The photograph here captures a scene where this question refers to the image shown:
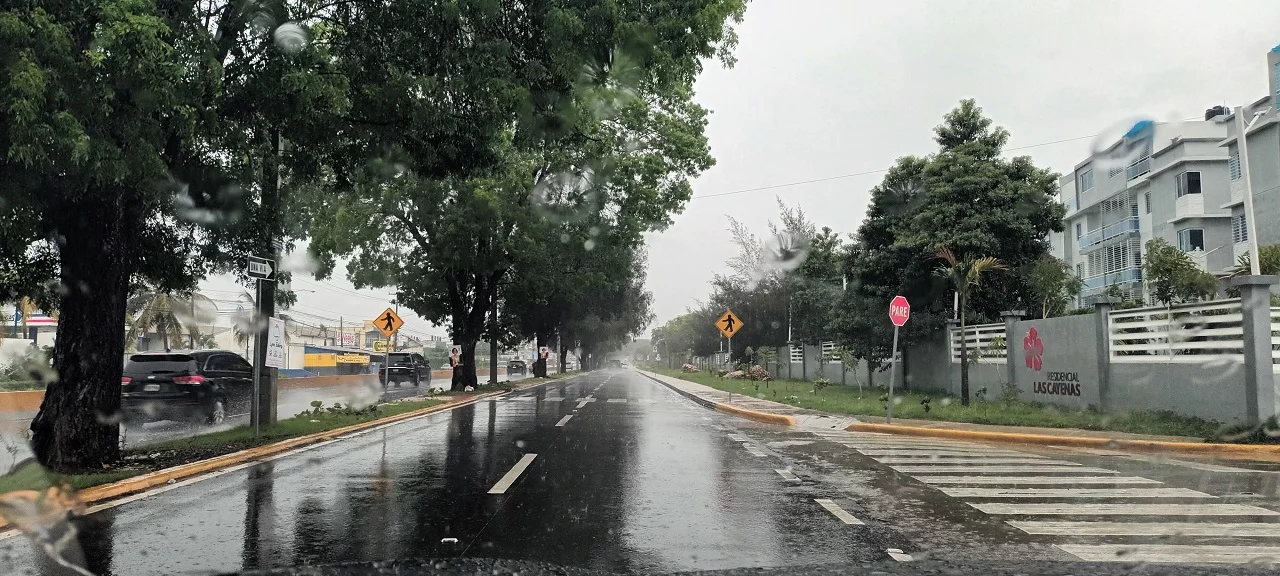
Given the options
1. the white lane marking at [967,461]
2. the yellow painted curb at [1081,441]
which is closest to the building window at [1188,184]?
the yellow painted curb at [1081,441]

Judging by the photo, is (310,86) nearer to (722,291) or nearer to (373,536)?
(373,536)

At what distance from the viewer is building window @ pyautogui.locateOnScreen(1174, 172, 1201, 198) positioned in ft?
119

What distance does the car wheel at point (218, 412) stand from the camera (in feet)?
54.6

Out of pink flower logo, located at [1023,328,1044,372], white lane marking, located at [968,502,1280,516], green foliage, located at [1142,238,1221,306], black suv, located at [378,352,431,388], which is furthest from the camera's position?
black suv, located at [378,352,431,388]

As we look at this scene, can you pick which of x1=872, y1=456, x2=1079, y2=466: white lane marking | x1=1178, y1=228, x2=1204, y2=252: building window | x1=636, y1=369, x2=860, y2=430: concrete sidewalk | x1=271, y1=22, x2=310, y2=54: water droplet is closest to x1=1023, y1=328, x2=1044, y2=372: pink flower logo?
x1=636, y1=369, x2=860, y2=430: concrete sidewalk

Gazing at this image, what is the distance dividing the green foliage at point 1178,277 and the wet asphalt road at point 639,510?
322 inches

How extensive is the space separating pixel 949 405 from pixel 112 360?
16197mm

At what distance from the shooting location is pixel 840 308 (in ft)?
90.4

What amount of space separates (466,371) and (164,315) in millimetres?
21016

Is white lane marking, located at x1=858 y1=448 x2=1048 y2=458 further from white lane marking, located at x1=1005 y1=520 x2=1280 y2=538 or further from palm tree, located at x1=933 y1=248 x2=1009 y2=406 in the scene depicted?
palm tree, located at x1=933 y1=248 x2=1009 y2=406

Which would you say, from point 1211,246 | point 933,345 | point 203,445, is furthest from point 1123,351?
point 1211,246

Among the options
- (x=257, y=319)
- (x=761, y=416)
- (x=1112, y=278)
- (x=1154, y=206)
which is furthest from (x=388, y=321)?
(x=1112, y=278)

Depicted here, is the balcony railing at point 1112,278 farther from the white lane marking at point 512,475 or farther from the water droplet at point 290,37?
the water droplet at point 290,37

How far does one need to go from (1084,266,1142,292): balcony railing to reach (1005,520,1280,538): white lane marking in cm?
3681
